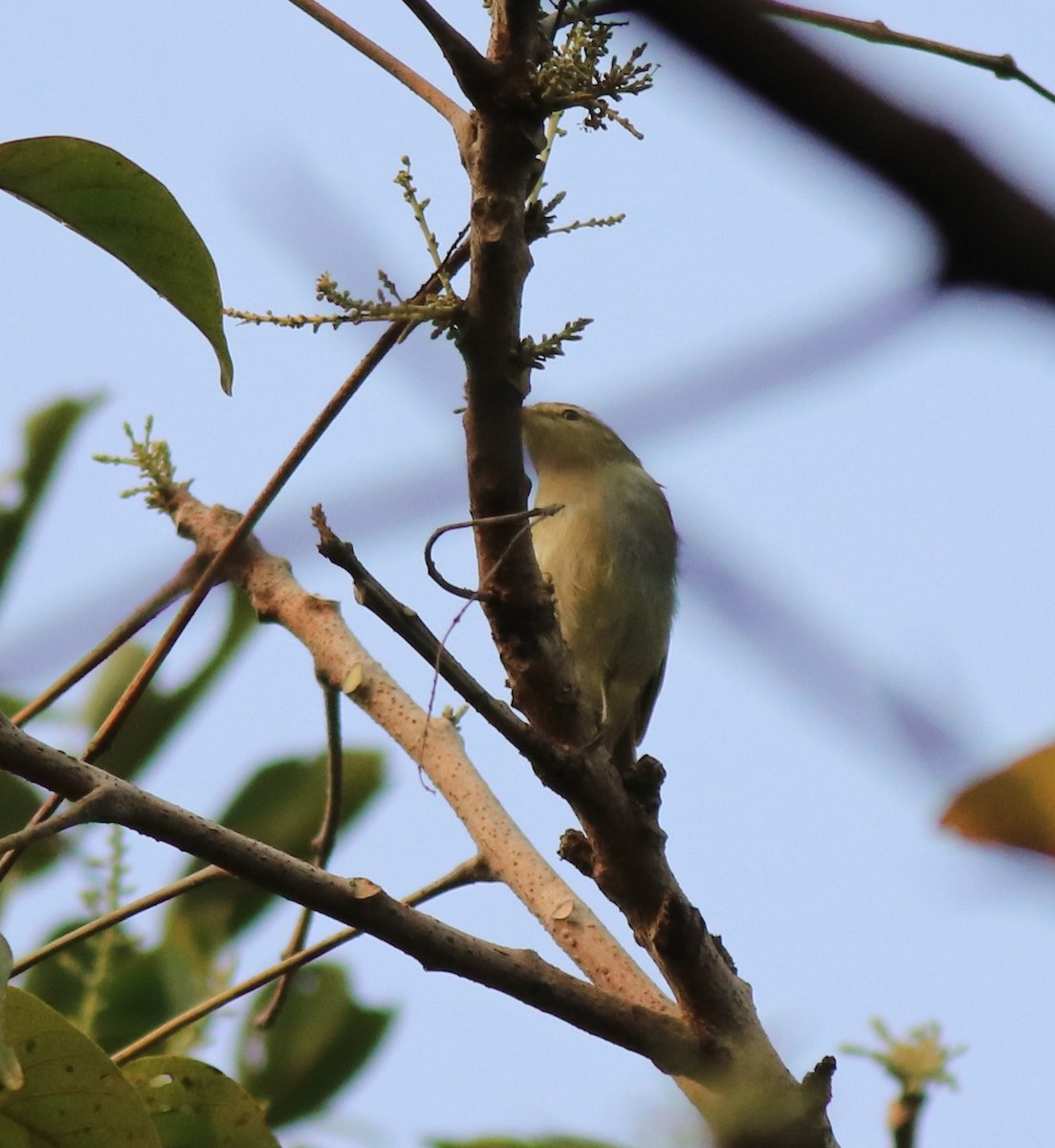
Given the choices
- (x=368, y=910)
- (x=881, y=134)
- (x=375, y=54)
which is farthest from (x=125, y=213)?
(x=881, y=134)

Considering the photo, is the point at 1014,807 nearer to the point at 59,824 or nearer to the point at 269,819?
the point at 59,824

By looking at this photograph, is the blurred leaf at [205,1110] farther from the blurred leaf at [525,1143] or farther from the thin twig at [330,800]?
the thin twig at [330,800]

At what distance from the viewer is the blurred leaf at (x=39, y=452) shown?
11.9 ft

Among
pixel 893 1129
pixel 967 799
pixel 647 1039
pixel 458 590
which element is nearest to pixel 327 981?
pixel 647 1039

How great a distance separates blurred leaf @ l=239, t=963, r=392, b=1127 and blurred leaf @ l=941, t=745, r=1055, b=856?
8.77 ft

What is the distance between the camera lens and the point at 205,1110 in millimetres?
2047

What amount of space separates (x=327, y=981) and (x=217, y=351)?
6.66 ft

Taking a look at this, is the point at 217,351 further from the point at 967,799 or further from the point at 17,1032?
the point at 967,799

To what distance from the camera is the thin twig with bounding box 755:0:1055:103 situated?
475mm

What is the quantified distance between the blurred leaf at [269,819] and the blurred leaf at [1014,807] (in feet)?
9.77

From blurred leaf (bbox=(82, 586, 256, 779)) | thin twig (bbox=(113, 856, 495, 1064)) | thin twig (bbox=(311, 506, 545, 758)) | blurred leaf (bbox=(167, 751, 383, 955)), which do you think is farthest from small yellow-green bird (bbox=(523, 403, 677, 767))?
thin twig (bbox=(311, 506, 545, 758))

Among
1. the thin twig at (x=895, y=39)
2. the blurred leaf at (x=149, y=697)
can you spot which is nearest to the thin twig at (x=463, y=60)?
the thin twig at (x=895, y=39)

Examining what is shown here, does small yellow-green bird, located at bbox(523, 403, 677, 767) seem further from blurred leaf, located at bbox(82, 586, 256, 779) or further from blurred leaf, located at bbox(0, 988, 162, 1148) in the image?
blurred leaf, located at bbox(0, 988, 162, 1148)

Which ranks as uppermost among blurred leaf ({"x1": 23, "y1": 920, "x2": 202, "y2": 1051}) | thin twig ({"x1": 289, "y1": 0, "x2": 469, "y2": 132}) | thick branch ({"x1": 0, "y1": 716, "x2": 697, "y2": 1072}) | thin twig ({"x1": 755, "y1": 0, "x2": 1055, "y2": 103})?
thin twig ({"x1": 289, "y1": 0, "x2": 469, "y2": 132})
